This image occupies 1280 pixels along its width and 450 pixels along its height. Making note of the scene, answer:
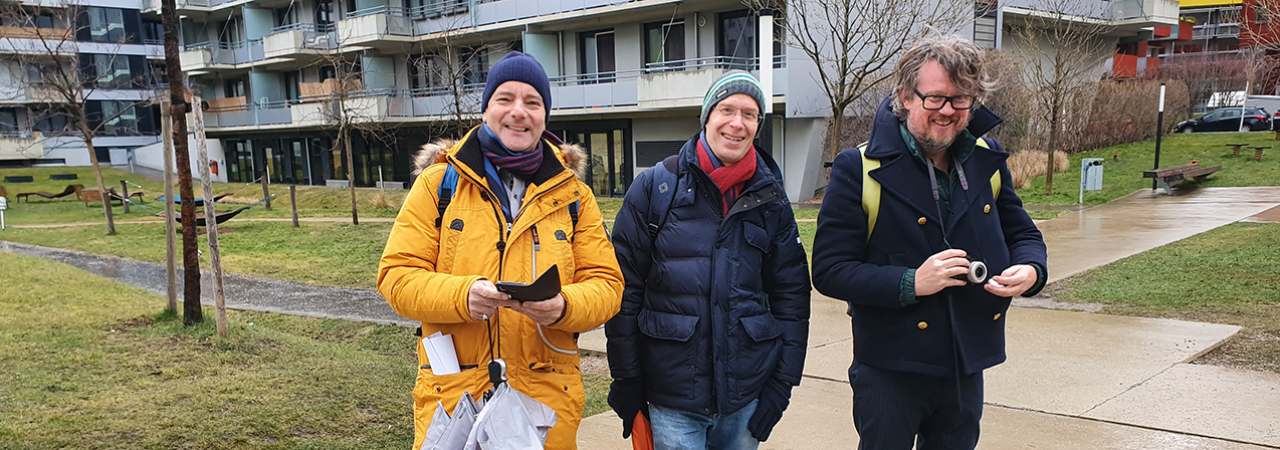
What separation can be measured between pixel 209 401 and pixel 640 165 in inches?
775

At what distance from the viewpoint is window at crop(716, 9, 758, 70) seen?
21.2 meters

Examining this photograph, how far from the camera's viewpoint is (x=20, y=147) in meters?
42.7

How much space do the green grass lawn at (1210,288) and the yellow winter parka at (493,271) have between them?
4839mm

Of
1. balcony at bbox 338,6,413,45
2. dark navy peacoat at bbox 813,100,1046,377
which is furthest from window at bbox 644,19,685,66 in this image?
dark navy peacoat at bbox 813,100,1046,377

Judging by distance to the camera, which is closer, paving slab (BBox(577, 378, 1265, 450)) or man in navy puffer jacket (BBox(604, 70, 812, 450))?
man in navy puffer jacket (BBox(604, 70, 812, 450))

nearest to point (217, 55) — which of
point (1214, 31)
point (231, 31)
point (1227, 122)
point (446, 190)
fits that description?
point (231, 31)

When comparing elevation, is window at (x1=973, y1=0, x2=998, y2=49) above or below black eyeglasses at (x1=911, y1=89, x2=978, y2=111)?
above

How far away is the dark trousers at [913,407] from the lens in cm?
267

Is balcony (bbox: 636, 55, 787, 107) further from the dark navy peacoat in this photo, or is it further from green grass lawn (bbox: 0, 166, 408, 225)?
the dark navy peacoat

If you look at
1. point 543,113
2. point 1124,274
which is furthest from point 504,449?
point 1124,274

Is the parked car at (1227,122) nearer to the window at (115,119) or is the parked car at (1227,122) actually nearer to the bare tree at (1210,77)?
the bare tree at (1210,77)

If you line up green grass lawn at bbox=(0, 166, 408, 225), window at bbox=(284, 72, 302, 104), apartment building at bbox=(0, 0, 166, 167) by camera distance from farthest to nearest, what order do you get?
apartment building at bbox=(0, 0, 166, 167) → window at bbox=(284, 72, 302, 104) → green grass lawn at bbox=(0, 166, 408, 225)

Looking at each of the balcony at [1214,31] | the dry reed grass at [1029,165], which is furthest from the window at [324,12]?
the balcony at [1214,31]

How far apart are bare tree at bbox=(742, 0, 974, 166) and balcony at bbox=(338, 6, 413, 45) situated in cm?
1398
